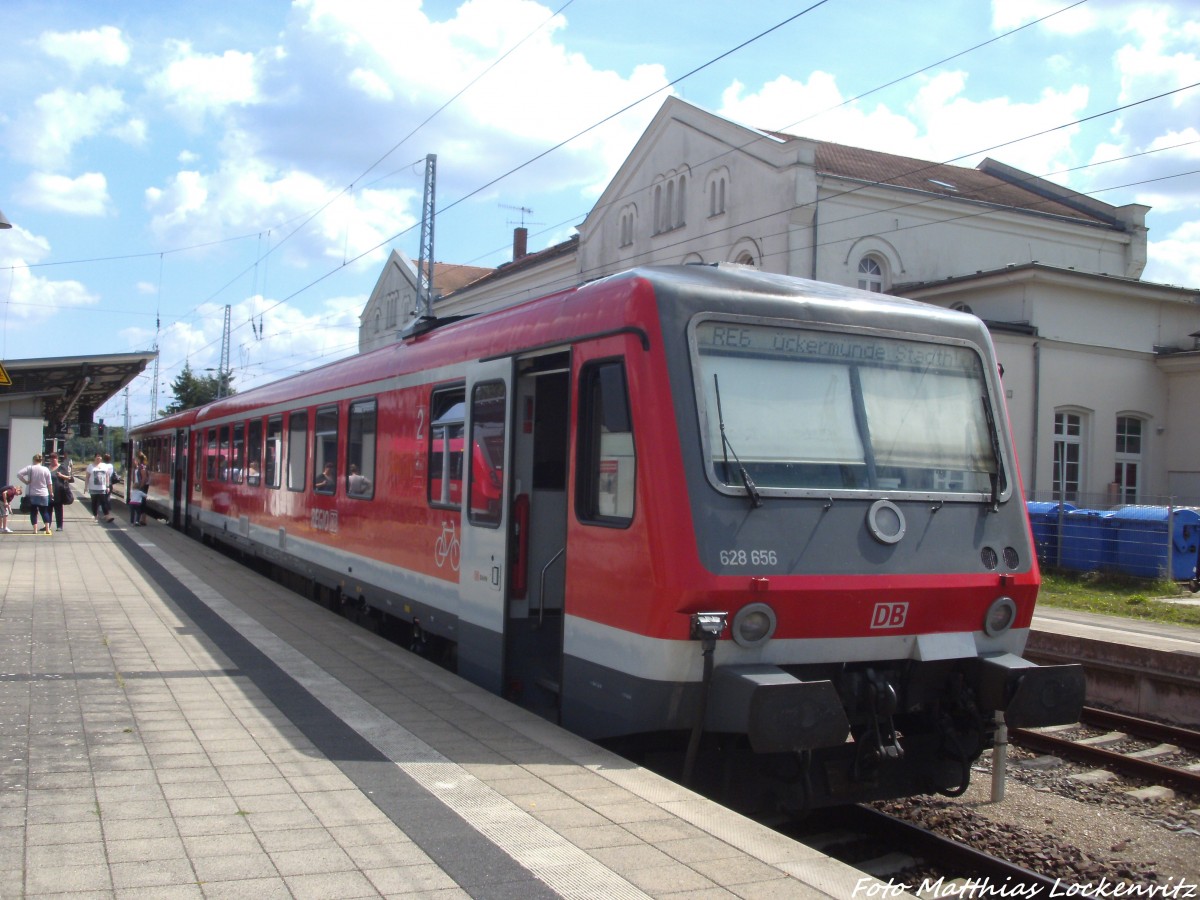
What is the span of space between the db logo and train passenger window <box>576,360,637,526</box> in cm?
140

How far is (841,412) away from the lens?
608cm

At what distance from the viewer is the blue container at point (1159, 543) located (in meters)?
17.3

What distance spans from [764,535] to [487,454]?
261 cm

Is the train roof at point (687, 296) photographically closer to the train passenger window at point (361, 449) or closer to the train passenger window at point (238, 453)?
the train passenger window at point (361, 449)

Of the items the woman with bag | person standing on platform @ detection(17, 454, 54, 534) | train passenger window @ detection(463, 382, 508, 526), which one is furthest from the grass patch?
the woman with bag

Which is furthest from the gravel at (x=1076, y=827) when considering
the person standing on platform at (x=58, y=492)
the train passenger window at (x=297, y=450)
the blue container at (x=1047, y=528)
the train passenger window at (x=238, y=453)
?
the person standing on platform at (x=58, y=492)

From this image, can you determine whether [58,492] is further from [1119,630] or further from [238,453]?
[1119,630]

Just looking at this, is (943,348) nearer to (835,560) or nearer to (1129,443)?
(835,560)

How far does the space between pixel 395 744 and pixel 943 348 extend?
387 cm

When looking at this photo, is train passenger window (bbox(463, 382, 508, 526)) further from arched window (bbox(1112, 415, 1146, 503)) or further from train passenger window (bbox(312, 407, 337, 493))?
arched window (bbox(1112, 415, 1146, 503))

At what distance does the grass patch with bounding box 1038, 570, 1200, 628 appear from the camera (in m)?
14.6

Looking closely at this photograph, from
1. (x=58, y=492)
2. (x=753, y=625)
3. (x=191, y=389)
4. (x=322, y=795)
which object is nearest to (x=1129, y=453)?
(x=58, y=492)

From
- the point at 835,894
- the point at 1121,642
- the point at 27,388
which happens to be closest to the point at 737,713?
the point at 835,894

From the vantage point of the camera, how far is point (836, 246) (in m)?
31.3
